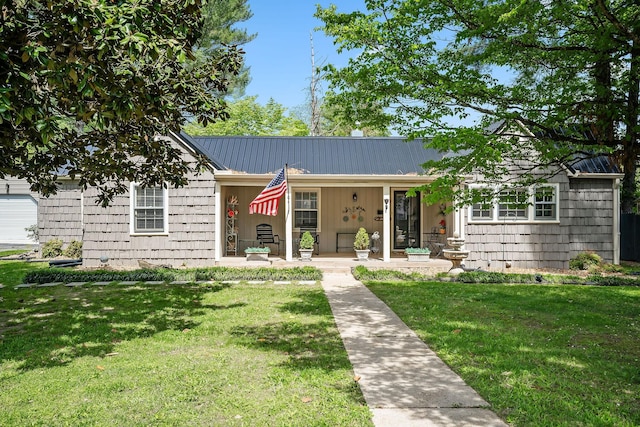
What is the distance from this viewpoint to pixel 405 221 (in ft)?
49.0

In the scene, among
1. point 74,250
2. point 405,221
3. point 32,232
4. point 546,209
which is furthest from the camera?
point 32,232

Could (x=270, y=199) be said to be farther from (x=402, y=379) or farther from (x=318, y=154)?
(x=402, y=379)

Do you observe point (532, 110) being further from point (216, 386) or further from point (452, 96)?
point (216, 386)

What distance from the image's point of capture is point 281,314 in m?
6.98

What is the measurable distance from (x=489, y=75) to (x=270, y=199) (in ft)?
19.6

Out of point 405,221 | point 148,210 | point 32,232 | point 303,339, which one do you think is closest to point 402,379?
point 303,339

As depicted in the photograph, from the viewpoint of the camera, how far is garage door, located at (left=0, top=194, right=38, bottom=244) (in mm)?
21391

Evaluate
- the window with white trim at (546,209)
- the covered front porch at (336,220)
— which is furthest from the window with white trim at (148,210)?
Answer: the window with white trim at (546,209)

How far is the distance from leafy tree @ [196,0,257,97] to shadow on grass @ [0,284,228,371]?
16.5 m

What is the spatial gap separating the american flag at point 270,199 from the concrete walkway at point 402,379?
474cm

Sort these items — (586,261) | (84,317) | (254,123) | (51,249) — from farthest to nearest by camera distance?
1. (254,123)
2. (51,249)
3. (586,261)
4. (84,317)

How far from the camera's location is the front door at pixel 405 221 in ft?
48.6

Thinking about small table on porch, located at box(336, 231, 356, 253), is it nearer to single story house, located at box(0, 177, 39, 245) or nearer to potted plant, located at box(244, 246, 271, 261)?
potted plant, located at box(244, 246, 271, 261)

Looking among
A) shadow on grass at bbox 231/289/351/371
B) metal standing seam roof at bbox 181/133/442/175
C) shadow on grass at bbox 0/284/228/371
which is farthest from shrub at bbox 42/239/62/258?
shadow on grass at bbox 231/289/351/371
